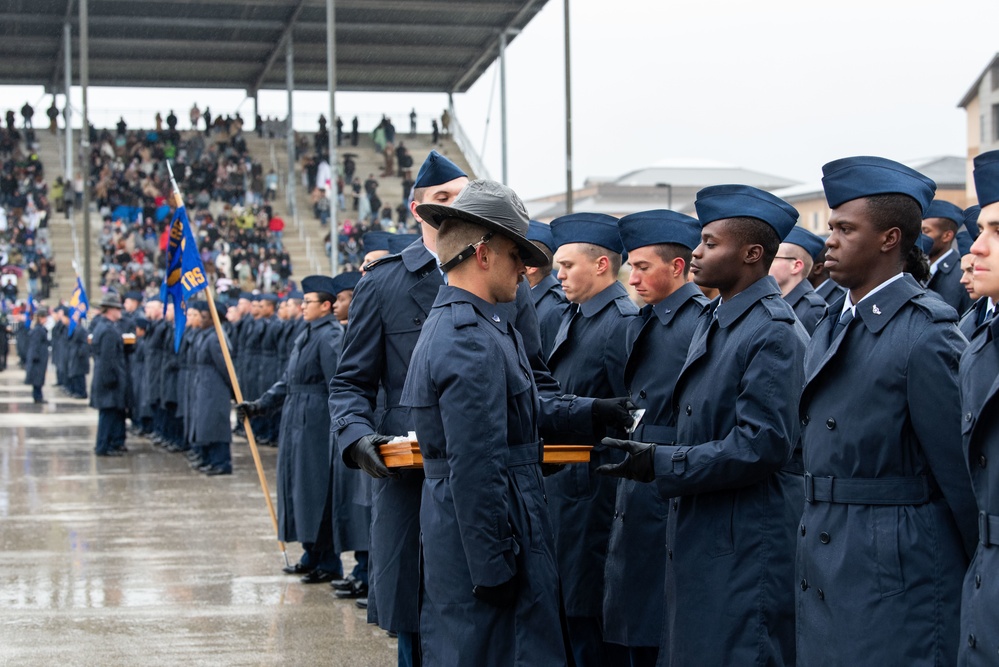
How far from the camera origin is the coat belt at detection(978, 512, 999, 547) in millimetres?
2846

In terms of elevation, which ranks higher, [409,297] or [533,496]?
[409,297]

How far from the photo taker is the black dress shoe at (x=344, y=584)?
8195mm

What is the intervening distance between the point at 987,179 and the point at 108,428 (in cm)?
1509

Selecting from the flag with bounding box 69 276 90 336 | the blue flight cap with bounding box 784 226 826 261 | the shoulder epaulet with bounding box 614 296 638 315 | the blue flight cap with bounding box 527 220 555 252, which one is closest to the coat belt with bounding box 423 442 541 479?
the shoulder epaulet with bounding box 614 296 638 315

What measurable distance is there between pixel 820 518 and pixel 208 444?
12239 mm

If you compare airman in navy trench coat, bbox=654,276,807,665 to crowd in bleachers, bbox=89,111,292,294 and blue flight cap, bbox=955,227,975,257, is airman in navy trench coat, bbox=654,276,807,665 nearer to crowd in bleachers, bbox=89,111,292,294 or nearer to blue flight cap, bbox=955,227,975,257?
blue flight cap, bbox=955,227,975,257

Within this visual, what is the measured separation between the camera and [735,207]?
13.7 ft

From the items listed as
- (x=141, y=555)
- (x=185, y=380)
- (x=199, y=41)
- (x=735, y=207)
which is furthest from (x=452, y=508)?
(x=199, y=41)

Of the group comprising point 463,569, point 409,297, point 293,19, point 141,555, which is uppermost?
point 293,19

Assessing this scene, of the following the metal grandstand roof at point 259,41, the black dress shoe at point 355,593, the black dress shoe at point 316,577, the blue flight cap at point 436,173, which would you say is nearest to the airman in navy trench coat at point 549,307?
the blue flight cap at point 436,173

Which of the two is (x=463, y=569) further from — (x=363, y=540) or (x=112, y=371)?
(x=112, y=371)

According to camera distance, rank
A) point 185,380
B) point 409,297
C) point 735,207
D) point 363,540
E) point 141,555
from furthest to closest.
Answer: point 185,380 < point 141,555 < point 363,540 < point 409,297 < point 735,207

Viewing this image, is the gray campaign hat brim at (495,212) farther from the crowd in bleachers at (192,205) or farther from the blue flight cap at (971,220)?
the crowd in bleachers at (192,205)

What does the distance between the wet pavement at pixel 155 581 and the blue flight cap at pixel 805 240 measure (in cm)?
288
